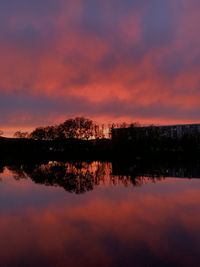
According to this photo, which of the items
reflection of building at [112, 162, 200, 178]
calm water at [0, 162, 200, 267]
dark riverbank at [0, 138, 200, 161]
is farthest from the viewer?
dark riverbank at [0, 138, 200, 161]

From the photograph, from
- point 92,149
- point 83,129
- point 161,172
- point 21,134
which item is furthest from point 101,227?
point 21,134

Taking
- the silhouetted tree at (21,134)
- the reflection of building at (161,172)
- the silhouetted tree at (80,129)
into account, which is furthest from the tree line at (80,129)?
the reflection of building at (161,172)

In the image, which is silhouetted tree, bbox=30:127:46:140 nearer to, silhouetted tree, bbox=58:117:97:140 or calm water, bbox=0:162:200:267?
silhouetted tree, bbox=58:117:97:140

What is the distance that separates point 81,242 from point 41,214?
5.72 m

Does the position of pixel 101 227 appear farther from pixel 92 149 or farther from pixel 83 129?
pixel 83 129

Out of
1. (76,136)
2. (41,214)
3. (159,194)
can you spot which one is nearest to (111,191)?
(159,194)

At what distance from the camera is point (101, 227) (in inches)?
595

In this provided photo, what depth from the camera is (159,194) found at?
23.7 meters

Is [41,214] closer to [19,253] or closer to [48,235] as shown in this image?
[48,235]

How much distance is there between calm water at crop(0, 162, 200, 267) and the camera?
36.7 feet

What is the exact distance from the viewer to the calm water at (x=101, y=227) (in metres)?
11.2

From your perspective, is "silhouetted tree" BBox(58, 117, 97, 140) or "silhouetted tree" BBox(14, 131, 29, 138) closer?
"silhouetted tree" BBox(58, 117, 97, 140)

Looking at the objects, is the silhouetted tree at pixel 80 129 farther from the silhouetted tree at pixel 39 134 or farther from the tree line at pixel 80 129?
the silhouetted tree at pixel 39 134

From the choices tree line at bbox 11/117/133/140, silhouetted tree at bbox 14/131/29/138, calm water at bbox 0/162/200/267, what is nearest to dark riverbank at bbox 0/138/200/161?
tree line at bbox 11/117/133/140
